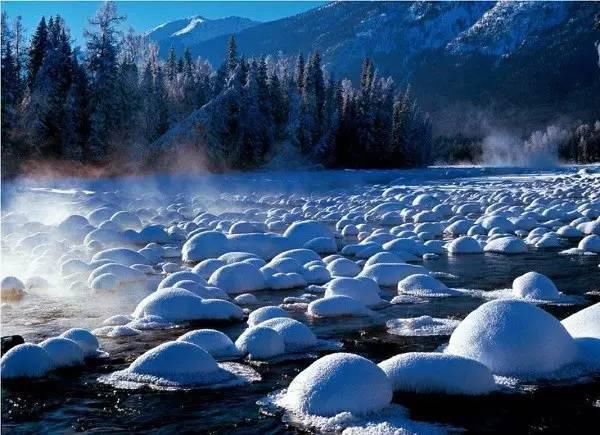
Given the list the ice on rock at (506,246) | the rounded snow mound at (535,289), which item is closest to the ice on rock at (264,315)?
the rounded snow mound at (535,289)

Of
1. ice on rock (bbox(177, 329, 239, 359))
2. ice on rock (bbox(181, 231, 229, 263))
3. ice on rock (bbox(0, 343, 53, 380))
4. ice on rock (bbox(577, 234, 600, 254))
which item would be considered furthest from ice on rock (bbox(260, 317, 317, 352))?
ice on rock (bbox(577, 234, 600, 254))

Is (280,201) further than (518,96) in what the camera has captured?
No

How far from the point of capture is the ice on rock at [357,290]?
880cm

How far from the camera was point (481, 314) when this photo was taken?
6242 millimetres

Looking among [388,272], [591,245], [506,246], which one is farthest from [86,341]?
[591,245]

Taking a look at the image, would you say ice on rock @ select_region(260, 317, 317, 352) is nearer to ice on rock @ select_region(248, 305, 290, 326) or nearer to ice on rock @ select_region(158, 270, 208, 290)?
ice on rock @ select_region(248, 305, 290, 326)

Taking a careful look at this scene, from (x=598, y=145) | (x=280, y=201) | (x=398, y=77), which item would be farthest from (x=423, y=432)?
(x=398, y=77)

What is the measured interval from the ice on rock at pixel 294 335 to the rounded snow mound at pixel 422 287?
9.16 feet

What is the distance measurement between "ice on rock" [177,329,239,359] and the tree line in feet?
106

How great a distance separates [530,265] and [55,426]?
29.8 ft

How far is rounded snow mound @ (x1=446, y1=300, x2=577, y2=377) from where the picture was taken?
5871mm

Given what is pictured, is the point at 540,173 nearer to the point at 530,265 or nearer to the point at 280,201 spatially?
the point at 280,201

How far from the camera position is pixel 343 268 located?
10.9 metres

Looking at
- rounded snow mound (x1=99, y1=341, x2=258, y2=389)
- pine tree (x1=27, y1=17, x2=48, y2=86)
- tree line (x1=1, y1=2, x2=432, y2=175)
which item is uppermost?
pine tree (x1=27, y1=17, x2=48, y2=86)
